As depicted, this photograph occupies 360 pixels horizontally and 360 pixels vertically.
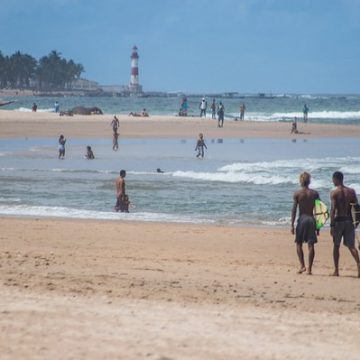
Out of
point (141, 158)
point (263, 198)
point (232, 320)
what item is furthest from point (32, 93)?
point (232, 320)

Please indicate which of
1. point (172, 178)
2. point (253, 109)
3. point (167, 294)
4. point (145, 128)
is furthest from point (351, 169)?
point (253, 109)

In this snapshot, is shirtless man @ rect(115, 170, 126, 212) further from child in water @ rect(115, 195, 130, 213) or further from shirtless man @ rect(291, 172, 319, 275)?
shirtless man @ rect(291, 172, 319, 275)

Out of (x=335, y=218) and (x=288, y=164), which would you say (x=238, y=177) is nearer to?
(x=288, y=164)

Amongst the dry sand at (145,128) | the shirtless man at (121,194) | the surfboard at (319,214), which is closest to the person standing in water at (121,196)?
the shirtless man at (121,194)

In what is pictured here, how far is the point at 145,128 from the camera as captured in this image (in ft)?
174

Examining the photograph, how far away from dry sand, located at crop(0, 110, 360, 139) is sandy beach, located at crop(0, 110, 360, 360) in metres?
31.6

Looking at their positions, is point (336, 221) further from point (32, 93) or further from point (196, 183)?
point (32, 93)

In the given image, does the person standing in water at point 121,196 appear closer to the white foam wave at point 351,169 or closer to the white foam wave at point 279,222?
the white foam wave at point 279,222

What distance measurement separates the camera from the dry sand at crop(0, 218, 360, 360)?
23.5ft

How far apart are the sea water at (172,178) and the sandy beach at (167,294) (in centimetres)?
238

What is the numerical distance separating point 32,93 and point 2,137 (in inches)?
6096

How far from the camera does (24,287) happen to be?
9383mm

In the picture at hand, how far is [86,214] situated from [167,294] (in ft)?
29.2

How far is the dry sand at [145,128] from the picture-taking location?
47.9 m
